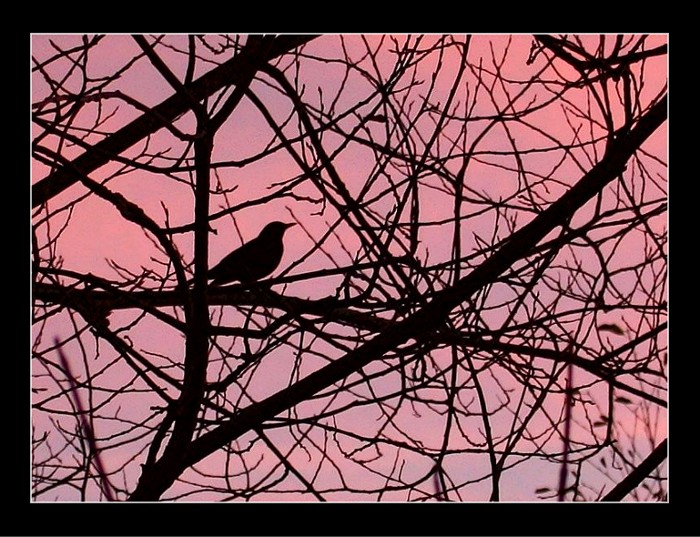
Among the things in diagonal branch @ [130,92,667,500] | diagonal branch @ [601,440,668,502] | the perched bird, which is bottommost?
diagonal branch @ [601,440,668,502]

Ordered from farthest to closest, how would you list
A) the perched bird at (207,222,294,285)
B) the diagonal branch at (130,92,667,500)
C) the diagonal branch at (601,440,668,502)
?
the perched bird at (207,222,294,285) → the diagonal branch at (130,92,667,500) → the diagonal branch at (601,440,668,502)

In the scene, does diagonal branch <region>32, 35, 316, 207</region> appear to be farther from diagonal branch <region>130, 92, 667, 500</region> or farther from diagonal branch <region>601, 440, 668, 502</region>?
diagonal branch <region>601, 440, 668, 502</region>

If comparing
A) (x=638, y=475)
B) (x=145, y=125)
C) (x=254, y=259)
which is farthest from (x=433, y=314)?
(x=254, y=259)

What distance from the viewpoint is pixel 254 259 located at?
5.45m

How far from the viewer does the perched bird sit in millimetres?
4738

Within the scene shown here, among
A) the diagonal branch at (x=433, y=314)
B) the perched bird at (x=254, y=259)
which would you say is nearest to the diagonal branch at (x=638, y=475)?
the diagonal branch at (x=433, y=314)

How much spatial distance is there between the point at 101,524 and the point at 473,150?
172 cm

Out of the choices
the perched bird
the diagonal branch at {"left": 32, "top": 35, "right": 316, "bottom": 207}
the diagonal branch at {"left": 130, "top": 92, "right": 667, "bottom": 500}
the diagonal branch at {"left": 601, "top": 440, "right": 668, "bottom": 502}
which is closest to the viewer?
the diagonal branch at {"left": 601, "top": 440, "right": 668, "bottom": 502}

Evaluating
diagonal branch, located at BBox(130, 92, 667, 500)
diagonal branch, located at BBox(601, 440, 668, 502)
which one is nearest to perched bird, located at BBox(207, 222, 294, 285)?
diagonal branch, located at BBox(130, 92, 667, 500)

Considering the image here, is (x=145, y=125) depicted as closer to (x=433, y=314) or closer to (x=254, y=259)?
(x=254, y=259)

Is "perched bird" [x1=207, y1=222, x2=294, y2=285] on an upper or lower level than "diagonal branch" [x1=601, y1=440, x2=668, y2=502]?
upper

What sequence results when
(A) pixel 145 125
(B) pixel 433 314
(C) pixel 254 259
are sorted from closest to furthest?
(B) pixel 433 314
(A) pixel 145 125
(C) pixel 254 259

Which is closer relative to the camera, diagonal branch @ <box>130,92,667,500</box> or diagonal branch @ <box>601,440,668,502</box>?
diagonal branch @ <box>601,440,668,502</box>

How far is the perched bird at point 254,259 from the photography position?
4.74m
